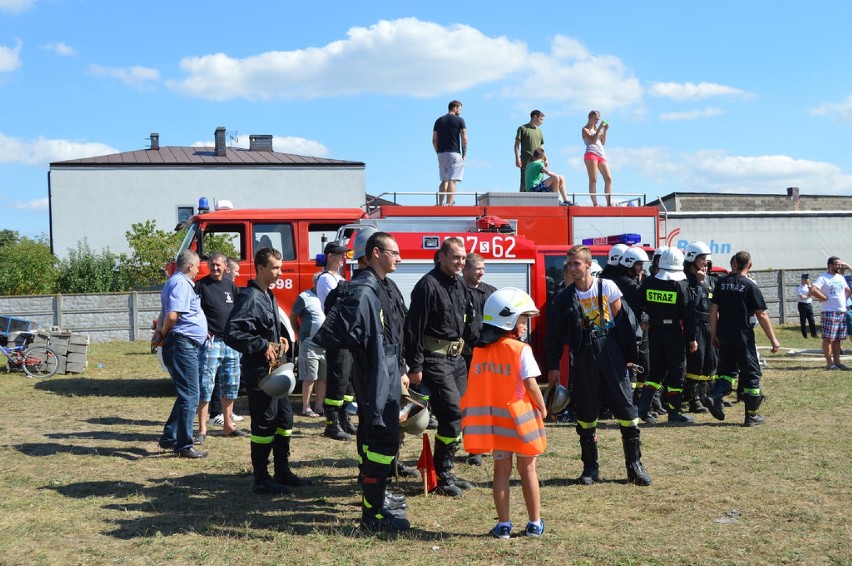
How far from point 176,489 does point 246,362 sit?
123 centimetres

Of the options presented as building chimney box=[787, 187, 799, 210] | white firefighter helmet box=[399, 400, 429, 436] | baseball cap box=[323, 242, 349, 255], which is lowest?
white firefighter helmet box=[399, 400, 429, 436]

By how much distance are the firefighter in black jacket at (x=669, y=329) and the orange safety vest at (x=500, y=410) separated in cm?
441

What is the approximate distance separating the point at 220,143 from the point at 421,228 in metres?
35.9

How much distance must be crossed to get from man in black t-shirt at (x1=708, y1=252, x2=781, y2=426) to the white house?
34.1 metres

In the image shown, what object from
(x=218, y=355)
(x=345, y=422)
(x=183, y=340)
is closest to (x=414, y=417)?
(x=183, y=340)

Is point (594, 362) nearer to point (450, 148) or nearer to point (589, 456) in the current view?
point (589, 456)

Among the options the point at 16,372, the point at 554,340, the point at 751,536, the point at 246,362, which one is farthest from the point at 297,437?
the point at 16,372

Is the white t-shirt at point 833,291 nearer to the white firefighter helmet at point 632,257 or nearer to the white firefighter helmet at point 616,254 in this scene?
the white firefighter helmet at point 616,254

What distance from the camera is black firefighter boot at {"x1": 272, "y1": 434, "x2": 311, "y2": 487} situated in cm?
677

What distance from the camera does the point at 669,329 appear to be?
9.40m

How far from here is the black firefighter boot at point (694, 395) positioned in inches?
399

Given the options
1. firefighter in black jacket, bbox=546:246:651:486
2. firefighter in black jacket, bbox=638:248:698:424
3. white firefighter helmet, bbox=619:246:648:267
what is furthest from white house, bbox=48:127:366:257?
firefighter in black jacket, bbox=546:246:651:486

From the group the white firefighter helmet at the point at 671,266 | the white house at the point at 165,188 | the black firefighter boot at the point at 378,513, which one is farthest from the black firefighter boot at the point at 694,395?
the white house at the point at 165,188

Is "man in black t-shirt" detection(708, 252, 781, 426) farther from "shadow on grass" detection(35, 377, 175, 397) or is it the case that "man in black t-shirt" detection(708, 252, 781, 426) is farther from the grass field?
"shadow on grass" detection(35, 377, 175, 397)
